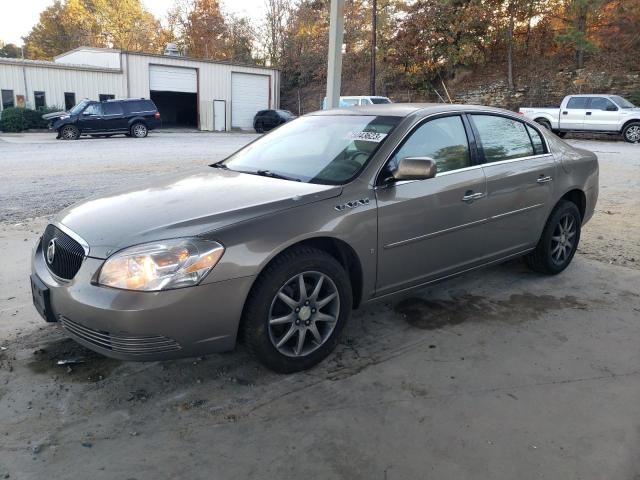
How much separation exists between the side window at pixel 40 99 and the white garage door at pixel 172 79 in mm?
5615

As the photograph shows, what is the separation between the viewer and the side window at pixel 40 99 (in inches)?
1141

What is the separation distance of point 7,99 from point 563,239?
100.0 ft

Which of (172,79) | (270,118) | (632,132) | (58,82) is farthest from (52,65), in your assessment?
(632,132)

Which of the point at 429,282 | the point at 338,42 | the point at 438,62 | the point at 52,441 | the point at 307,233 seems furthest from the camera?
the point at 438,62

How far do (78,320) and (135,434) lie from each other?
0.66 m

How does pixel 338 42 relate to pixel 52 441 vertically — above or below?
above

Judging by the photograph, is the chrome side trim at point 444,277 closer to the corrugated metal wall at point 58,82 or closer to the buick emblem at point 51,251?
the buick emblem at point 51,251

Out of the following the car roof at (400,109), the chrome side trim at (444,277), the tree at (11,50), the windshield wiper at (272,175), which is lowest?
the chrome side trim at (444,277)

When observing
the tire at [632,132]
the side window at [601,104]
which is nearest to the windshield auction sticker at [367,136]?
the tire at [632,132]

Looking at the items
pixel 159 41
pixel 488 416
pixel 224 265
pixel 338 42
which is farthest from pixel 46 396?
pixel 159 41

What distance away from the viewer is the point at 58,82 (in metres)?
29.5

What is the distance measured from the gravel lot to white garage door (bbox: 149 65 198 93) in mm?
29465

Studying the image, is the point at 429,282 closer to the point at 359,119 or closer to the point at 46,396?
the point at 359,119

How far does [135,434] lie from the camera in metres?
2.65
